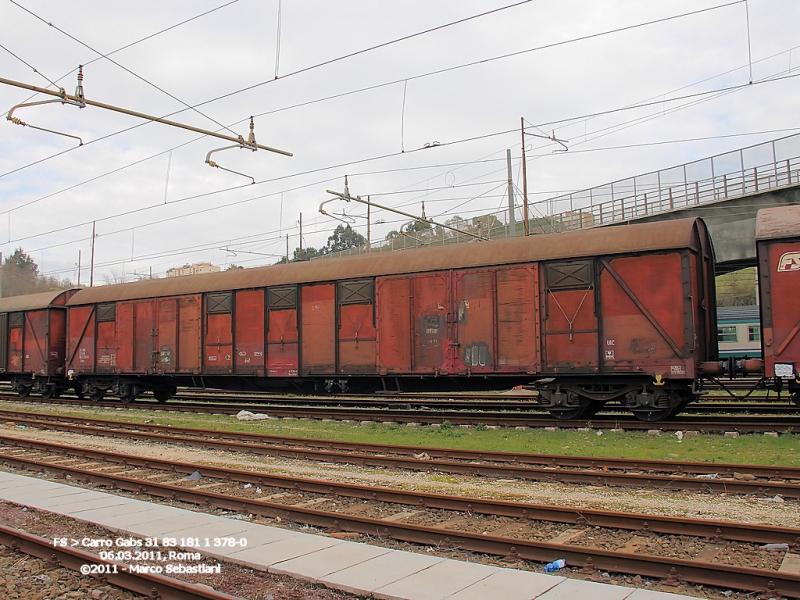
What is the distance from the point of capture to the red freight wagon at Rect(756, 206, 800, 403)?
11.6 metres

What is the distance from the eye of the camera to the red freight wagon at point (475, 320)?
12.7 m

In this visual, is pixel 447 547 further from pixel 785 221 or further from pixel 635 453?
pixel 785 221

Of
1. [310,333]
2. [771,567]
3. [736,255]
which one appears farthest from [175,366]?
[736,255]

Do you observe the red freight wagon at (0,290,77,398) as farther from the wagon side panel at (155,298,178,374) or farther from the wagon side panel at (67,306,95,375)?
the wagon side panel at (155,298,178,374)

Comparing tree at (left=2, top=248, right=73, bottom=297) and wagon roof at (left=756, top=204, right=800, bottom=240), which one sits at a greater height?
tree at (left=2, top=248, right=73, bottom=297)

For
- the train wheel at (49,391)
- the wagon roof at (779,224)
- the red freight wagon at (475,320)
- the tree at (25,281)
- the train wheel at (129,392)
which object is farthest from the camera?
the tree at (25,281)

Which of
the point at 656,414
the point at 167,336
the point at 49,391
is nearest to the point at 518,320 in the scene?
the point at 656,414

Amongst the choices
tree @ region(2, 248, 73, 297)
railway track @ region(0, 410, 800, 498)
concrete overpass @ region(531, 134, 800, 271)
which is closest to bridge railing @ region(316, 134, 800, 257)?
concrete overpass @ region(531, 134, 800, 271)

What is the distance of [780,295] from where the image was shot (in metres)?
11.8

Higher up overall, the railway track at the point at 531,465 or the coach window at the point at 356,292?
the coach window at the point at 356,292

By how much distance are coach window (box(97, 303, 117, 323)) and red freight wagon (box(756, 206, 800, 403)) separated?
64.4ft

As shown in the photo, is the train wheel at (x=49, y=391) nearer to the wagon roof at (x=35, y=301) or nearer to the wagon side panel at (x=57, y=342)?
the wagon side panel at (x=57, y=342)

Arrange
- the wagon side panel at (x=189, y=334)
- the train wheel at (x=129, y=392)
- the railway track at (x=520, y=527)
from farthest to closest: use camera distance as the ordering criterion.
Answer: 1. the train wheel at (x=129, y=392)
2. the wagon side panel at (x=189, y=334)
3. the railway track at (x=520, y=527)

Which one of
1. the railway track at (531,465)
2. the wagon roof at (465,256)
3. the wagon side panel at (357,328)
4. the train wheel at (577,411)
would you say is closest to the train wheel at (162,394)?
the wagon roof at (465,256)
